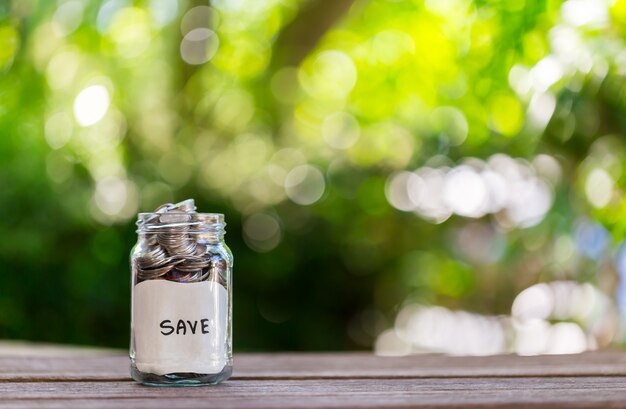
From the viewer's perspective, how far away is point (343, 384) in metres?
1.07

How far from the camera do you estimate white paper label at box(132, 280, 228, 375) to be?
984mm

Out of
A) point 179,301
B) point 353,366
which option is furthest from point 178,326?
point 353,366

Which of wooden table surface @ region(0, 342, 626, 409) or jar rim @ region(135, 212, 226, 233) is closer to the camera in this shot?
wooden table surface @ region(0, 342, 626, 409)

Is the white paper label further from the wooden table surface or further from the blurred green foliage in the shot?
the blurred green foliage

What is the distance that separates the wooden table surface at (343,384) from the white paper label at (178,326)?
0.11 feet

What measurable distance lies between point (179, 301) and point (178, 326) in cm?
3

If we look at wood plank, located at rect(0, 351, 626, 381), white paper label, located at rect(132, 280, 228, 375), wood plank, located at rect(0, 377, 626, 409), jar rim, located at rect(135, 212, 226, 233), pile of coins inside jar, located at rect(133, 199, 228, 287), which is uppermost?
jar rim, located at rect(135, 212, 226, 233)

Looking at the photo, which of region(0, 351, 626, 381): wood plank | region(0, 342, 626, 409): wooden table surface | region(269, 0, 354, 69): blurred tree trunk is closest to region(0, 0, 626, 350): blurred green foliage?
region(269, 0, 354, 69): blurred tree trunk

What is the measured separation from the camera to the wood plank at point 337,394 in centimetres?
84

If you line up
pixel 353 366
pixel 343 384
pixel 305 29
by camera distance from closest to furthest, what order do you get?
pixel 343 384
pixel 353 366
pixel 305 29

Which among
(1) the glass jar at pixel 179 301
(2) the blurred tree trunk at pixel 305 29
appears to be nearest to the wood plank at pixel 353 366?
(1) the glass jar at pixel 179 301

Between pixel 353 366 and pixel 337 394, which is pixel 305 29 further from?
pixel 337 394

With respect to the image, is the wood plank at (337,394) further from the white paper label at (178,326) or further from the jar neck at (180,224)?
the jar neck at (180,224)

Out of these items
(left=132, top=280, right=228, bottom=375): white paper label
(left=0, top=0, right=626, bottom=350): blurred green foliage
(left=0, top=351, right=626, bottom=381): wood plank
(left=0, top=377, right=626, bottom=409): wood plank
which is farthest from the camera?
(left=0, top=0, right=626, bottom=350): blurred green foliage
